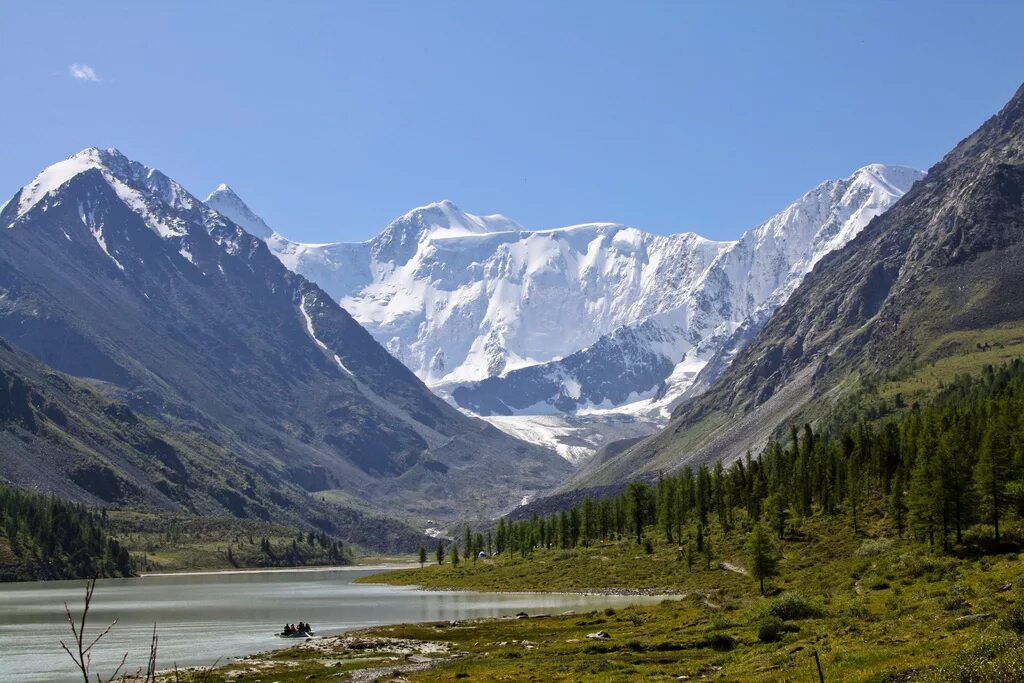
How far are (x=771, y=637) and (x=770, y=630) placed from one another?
63 centimetres

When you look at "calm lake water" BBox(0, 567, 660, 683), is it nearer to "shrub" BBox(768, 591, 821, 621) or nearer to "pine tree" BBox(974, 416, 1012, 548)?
"shrub" BBox(768, 591, 821, 621)

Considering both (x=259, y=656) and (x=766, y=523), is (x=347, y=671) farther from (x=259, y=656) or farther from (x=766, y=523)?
(x=766, y=523)

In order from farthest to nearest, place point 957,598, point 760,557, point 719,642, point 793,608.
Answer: point 760,557, point 793,608, point 719,642, point 957,598

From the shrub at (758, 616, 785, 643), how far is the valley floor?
127mm

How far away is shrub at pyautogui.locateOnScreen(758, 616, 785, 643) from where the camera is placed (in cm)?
7425

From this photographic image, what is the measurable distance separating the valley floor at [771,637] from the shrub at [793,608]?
0.09 meters

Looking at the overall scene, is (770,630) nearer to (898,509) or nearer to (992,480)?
(992,480)

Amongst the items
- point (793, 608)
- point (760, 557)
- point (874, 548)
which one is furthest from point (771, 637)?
point (874, 548)

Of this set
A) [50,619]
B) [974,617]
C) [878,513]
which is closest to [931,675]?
[974,617]

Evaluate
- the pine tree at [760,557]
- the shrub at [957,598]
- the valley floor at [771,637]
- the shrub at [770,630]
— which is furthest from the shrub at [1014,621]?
the pine tree at [760,557]

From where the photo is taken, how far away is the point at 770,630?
246 ft

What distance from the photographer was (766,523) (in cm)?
16738

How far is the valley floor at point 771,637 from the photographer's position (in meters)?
54.1

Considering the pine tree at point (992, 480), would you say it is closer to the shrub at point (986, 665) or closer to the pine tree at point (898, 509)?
the pine tree at point (898, 509)
